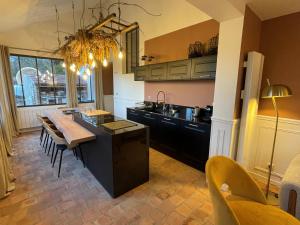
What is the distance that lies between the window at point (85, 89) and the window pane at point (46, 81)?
2.93 feet

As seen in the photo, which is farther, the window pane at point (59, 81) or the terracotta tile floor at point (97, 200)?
the window pane at point (59, 81)

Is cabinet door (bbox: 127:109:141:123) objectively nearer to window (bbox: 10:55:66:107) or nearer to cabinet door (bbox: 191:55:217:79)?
cabinet door (bbox: 191:55:217:79)

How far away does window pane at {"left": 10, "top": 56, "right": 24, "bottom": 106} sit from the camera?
459 centimetres

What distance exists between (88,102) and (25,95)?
6.52ft

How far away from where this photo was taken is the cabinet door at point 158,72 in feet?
11.5

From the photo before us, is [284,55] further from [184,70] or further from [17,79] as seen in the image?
[17,79]

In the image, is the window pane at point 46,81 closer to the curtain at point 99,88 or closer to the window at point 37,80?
the window at point 37,80

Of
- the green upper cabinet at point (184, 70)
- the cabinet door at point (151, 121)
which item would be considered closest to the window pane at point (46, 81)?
the green upper cabinet at point (184, 70)

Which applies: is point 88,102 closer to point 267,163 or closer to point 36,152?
point 36,152

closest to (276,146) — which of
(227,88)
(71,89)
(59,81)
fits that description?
(227,88)

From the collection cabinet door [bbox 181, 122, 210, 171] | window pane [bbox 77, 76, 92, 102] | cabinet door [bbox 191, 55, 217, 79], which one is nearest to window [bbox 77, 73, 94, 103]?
window pane [bbox 77, 76, 92, 102]

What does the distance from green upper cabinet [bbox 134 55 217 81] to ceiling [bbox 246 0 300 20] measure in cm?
76

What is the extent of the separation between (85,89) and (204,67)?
4.97 meters

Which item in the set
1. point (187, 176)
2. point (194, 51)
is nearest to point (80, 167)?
point (187, 176)
